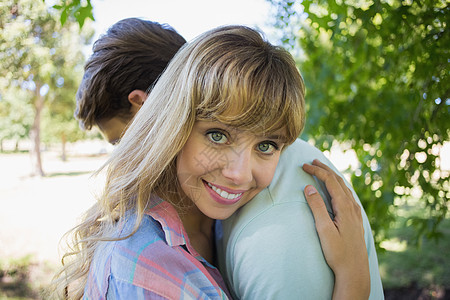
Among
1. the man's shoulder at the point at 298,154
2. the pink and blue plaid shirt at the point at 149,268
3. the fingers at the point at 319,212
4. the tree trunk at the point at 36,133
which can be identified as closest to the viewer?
the pink and blue plaid shirt at the point at 149,268

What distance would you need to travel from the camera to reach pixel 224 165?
3.76 ft

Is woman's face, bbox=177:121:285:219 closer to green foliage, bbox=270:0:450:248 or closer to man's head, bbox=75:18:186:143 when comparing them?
man's head, bbox=75:18:186:143

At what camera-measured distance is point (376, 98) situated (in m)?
2.54

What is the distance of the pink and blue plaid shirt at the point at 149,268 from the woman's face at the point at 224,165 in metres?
0.15

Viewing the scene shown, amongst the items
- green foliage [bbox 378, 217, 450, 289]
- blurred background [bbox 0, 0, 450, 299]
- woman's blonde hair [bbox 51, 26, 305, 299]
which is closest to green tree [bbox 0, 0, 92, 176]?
A: blurred background [bbox 0, 0, 450, 299]

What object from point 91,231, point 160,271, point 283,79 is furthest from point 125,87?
point 160,271

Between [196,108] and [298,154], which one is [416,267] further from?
[196,108]

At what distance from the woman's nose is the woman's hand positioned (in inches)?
7.6

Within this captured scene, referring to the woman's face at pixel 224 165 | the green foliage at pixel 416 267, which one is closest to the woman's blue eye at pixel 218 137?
the woman's face at pixel 224 165

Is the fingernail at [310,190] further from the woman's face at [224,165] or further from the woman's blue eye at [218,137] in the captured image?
the woman's blue eye at [218,137]

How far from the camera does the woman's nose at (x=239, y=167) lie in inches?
43.8

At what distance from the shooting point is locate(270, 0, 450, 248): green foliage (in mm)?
1715

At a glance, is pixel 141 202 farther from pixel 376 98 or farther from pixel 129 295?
pixel 376 98

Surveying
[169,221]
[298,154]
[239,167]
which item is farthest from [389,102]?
[169,221]
